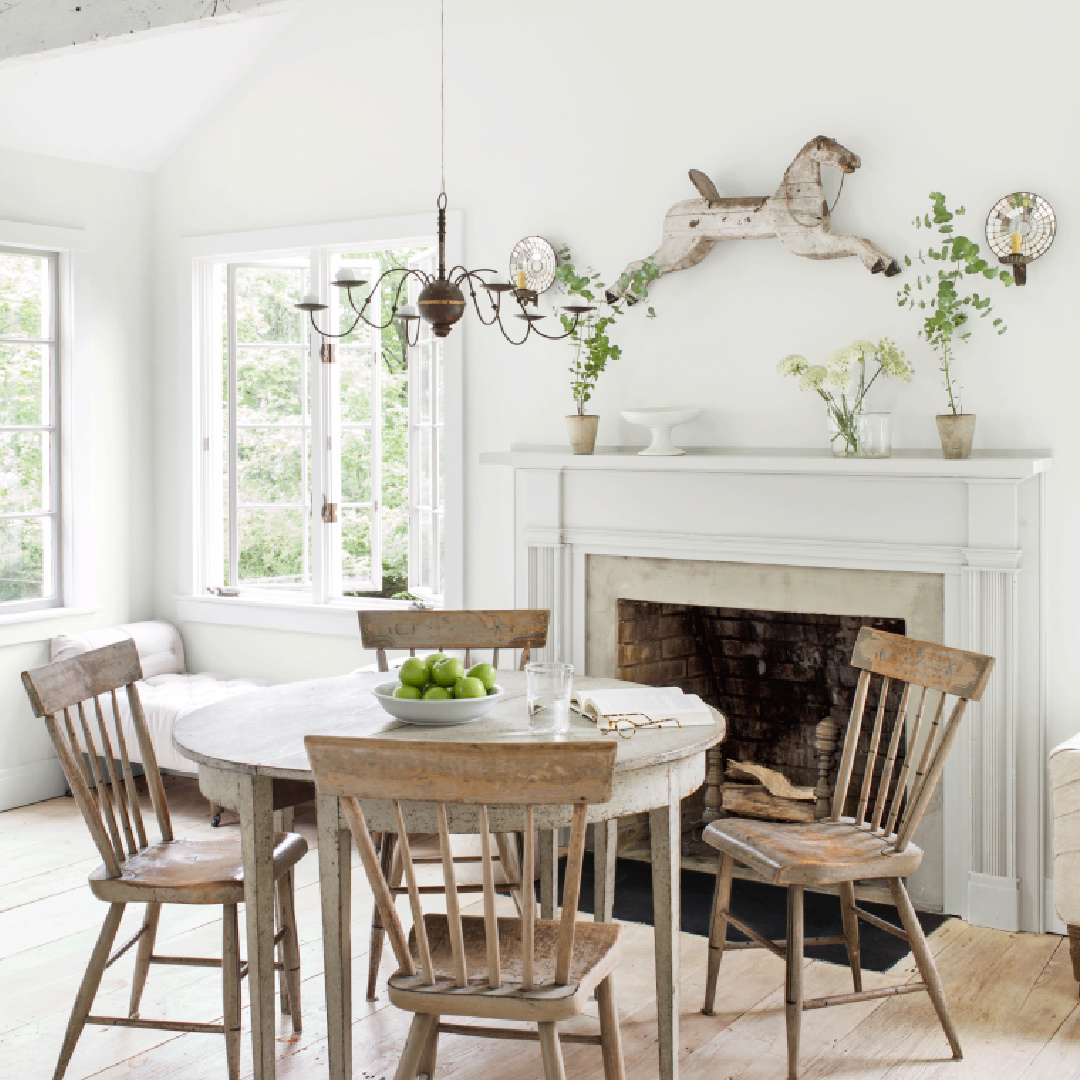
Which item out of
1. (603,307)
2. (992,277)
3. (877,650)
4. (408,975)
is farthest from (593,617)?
(408,975)

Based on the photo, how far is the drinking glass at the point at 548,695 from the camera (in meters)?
2.66

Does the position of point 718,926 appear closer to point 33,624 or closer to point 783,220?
point 783,220

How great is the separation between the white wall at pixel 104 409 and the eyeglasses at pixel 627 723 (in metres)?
3.18

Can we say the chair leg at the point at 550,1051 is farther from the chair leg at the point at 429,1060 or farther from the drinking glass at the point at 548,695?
the drinking glass at the point at 548,695

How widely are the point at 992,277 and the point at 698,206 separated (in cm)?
96

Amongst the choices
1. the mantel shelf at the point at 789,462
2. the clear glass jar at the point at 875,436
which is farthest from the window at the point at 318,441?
the clear glass jar at the point at 875,436

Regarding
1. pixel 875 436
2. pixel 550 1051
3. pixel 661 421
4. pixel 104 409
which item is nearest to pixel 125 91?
pixel 104 409

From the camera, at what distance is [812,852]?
290cm

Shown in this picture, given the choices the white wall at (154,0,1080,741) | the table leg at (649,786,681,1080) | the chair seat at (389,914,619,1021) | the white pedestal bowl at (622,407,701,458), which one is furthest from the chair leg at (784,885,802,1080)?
the white pedestal bowl at (622,407,701,458)

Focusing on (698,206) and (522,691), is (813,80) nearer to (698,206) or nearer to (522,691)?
(698,206)

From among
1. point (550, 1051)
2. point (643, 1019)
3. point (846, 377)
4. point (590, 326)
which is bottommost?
point (643, 1019)

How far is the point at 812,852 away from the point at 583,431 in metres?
1.82

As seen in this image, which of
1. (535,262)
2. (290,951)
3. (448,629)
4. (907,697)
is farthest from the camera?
(535,262)

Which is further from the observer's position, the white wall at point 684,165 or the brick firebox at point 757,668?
the brick firebox at point 757,668
